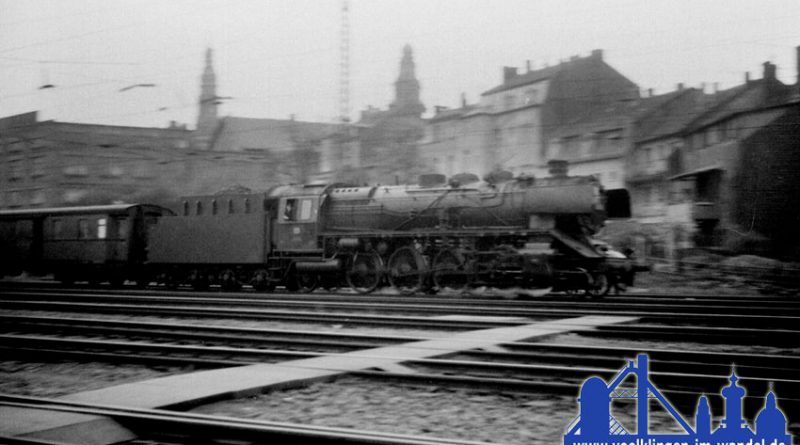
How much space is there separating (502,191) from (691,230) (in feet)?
38.5

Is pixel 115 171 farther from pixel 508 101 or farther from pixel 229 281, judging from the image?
pixel 508 101

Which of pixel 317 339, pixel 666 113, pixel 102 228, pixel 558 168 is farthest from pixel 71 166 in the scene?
pixel 666 113

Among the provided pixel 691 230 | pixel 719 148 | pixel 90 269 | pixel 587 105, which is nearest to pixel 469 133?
pixel 587 105

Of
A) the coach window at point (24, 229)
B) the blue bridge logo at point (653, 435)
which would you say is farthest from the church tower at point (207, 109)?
the blue bridge logo at point (653, 435)

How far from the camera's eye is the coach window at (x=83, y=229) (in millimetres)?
25703

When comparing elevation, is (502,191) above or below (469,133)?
below

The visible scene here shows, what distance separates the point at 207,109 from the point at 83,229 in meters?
81.4

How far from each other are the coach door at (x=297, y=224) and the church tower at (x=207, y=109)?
5025cm

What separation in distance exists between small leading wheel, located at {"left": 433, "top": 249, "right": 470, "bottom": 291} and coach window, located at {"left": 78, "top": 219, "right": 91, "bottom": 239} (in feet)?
46.8

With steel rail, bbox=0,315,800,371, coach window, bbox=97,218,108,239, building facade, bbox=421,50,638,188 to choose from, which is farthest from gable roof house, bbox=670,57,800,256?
coach window, bbox=97,218,108,239

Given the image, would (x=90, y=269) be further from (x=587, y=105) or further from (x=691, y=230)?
(x=587, y=105)

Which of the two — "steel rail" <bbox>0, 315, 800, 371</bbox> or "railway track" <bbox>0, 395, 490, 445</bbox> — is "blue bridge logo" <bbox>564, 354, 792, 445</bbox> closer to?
"railway track" <bbox>0, 395, 490, 445</bbox>

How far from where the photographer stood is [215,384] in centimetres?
659

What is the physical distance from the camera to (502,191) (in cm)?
1831
